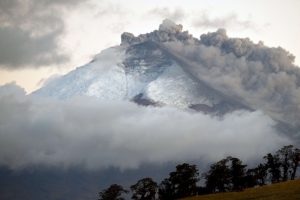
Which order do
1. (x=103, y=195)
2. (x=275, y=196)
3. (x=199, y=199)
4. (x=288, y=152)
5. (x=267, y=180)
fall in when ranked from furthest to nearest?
(x=267, y=180) → (x=288, y=152) → (x=103, y=195) → (x=199, y=199) → (x=275, y=196)

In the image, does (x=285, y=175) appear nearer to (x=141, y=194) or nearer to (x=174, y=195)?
(x=174, y=195)

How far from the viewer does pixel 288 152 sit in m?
149

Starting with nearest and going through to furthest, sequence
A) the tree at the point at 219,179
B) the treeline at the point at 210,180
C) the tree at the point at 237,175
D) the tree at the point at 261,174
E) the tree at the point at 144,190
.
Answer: the tree at the point at 144,190 → the treeline at the point at 210,180 → the tree at the point at 219,179 → the tree at the point at 237,175 → the tree at the point at 261,174

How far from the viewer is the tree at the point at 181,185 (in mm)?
140250

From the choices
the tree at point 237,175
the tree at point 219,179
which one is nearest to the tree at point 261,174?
the tree at point 237,175

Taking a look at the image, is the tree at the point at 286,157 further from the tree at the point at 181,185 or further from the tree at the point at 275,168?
the tree at the point at 181,185

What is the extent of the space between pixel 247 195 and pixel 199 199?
47.5ft

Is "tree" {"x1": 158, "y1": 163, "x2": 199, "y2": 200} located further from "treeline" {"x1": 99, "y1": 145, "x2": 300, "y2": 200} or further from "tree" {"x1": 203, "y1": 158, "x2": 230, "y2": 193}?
"tree" {"x1": 203, "y1": 158, "x2": 230, "y2": 193}

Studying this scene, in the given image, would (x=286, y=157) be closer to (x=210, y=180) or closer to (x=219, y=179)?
(x=219, y=179)

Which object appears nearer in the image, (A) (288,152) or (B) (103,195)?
(B) (103,195)

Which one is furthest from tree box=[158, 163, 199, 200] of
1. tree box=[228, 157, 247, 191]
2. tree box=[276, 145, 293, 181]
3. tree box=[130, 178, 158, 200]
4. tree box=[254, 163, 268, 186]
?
tree box=[276, 145, 293, 181]

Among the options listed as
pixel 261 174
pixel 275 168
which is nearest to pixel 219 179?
pixel 261 174

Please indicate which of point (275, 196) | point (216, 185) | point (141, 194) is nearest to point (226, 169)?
point (216, 185)

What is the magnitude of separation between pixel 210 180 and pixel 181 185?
484 inches
